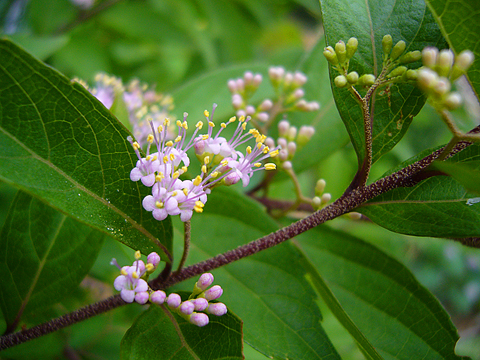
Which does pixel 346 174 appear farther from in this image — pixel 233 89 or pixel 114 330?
pixel 114 330

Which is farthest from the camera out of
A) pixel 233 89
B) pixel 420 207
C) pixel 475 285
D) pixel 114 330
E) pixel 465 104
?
pixel 475 285

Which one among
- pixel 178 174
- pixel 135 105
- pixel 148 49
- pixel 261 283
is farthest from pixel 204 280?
pixel 148 49

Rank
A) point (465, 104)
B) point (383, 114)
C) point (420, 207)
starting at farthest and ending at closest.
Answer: point (465, 104), point (383, 114), point (420, 207)

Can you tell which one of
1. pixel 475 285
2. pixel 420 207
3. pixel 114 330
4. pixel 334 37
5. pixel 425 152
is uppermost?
pixel 334 37

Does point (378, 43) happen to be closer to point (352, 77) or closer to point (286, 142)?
point (352, 77)

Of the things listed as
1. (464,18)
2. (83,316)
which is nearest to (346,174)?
(464,18)

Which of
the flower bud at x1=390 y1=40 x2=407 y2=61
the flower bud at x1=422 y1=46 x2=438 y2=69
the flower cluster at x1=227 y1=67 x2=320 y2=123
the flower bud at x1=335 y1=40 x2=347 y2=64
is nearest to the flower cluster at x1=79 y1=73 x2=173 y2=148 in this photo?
the flower cluster at x1=227 y1=67 x2=320 y2=123

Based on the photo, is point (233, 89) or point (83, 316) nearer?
point (83, 316)

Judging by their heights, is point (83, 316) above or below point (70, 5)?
below
